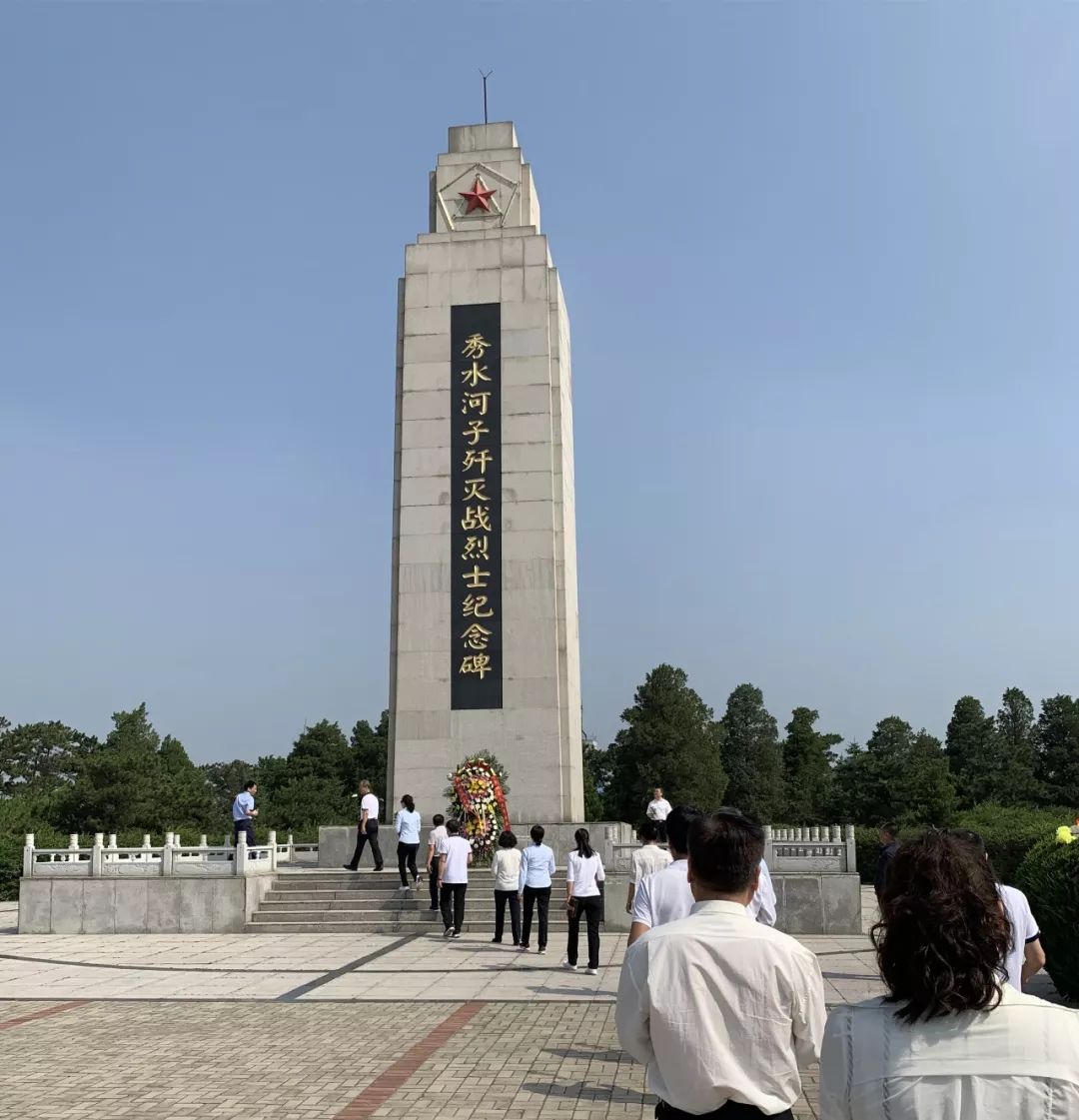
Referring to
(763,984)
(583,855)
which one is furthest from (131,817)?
(763,984)

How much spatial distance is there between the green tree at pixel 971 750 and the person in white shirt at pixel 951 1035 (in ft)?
153

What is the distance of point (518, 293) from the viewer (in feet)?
67.3

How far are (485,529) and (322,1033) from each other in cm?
1227

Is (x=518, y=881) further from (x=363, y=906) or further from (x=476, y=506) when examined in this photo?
(x=476, y=506)

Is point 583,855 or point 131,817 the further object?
point 131,817

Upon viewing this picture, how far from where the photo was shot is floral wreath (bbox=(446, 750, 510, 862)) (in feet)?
54.4

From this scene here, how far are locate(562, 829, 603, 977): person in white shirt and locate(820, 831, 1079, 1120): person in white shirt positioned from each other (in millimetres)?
8306

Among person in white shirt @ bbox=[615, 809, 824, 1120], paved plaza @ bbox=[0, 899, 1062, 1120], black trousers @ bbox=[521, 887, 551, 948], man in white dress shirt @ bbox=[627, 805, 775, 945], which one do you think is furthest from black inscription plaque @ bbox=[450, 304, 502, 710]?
person in white shirt @ bbox=[615, 809, 824, 1120]

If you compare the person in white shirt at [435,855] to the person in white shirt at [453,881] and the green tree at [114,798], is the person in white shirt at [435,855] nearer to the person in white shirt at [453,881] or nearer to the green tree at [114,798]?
the person in white shirt at [453,881]

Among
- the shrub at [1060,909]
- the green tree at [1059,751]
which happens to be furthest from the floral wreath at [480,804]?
the green tree at [1059,751]

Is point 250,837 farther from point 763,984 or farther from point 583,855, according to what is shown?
point 763,984

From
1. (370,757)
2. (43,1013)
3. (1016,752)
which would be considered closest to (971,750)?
(1016,752)

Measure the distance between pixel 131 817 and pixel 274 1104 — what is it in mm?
31016

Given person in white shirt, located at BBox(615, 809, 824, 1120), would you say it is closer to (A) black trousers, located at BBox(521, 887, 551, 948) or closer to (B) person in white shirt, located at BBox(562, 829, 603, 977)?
(B) person in white shirt, located at BBox(562, 829, 603, 977)
